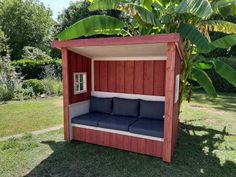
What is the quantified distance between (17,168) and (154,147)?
2683 mm

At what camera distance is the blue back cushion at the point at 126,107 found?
18.5 feet

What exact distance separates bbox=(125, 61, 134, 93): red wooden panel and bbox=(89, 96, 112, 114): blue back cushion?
1.96 ft

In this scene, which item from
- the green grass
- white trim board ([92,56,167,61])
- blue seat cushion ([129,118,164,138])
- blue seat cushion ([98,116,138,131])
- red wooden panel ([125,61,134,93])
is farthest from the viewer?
the green grass

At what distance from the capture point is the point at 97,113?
5.92 m

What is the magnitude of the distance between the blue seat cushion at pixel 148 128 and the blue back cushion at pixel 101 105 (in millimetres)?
1131

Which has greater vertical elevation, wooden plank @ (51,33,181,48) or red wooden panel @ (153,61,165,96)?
wooden plank @ (51,33,181,48)

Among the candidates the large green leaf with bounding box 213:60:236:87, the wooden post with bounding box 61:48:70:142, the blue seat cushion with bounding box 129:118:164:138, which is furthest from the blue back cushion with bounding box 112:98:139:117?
the large green leaf with bounding box 213:60:236:87

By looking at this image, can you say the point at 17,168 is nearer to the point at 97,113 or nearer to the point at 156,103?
the point at 97,113

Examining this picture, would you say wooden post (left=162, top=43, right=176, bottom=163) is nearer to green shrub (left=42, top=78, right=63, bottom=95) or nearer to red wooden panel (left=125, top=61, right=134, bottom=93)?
red wooden panel (left=125, top=61, right=134, bottom=93)

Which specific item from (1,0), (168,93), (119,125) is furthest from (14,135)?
(1,0)

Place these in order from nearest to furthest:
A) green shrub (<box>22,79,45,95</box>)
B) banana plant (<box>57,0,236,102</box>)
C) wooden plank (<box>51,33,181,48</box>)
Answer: wooden plank (<box>51,33,181,48</box>) < banana plant (<box>57,0,236,102</box>) < green shrub (<box>22,79,45,95</box>)

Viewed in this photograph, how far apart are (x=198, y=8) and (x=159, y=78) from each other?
202cm

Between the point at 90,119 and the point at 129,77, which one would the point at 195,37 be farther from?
the point at 90,119

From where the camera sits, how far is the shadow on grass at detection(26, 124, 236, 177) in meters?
3.97
